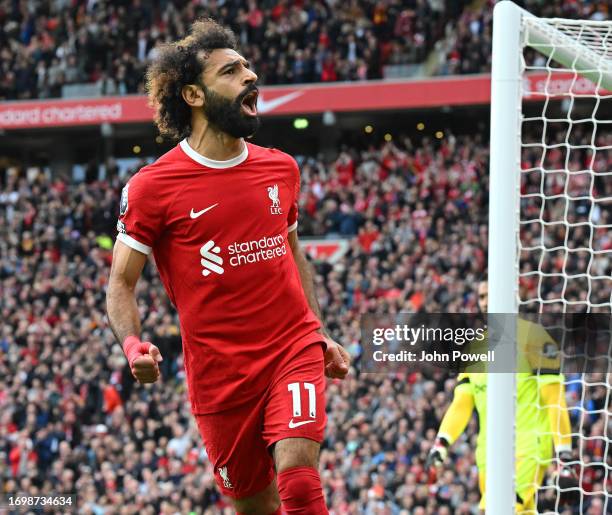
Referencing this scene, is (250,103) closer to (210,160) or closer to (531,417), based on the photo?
(210,160)

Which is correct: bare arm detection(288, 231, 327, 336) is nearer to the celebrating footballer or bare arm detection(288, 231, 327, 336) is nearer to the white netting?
the celebrating footballer

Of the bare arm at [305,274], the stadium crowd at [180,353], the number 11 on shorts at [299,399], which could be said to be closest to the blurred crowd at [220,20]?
the stadium crowd at [180,353]

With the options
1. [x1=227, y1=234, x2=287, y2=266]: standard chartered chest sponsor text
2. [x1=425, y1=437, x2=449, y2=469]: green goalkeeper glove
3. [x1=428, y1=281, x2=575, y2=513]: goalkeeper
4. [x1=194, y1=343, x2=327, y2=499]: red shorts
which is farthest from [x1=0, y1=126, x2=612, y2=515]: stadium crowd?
[x1=227, y1=234, x2=287, y2=266]: standard chartered chest sponsor text

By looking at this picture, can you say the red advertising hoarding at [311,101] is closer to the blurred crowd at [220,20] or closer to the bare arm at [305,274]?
the blurred crowd at [220,20]

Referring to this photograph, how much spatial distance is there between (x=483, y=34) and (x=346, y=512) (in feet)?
38.2

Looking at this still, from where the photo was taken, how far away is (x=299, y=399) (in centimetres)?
467

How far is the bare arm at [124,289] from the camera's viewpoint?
4.77m

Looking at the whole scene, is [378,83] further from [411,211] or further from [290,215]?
[290,215]

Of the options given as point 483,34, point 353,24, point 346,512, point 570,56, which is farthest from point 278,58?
point 570,56

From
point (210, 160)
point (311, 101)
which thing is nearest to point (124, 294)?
point (210, 160)

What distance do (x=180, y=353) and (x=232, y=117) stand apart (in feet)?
46.6

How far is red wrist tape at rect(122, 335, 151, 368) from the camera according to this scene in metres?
4.42

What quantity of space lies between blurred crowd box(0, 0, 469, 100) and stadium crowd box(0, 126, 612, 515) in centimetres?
191

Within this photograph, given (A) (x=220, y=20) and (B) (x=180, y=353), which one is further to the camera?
(A) (x=220, y=20)
